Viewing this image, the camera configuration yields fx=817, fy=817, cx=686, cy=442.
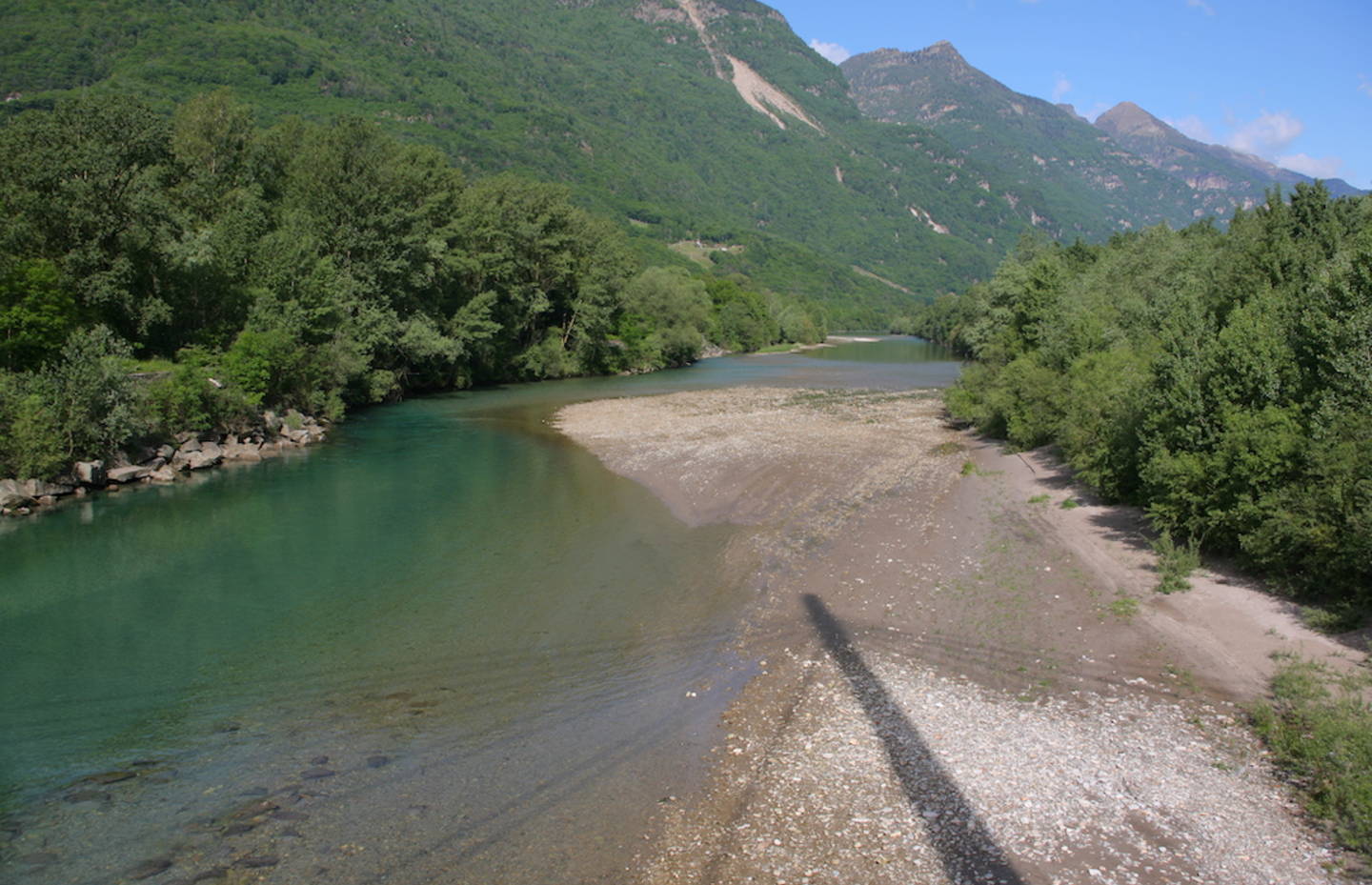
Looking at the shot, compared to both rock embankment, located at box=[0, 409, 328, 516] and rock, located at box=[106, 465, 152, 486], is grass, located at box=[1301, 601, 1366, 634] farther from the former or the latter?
rock, located at box=[106, 465, 152, 486]

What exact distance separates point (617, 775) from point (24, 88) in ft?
487

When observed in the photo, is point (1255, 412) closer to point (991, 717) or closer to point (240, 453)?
point (991, 717)

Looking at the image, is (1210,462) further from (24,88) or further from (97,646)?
(24,88)

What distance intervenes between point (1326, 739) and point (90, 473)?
3520 cm

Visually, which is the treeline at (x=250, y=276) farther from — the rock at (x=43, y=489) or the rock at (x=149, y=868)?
Answer: the rock at (x=149, y=868)

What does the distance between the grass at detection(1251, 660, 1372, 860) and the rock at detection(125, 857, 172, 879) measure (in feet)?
41.8

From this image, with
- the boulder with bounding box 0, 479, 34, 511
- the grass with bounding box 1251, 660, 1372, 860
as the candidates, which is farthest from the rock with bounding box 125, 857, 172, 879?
the boulder with bounding box 0, 479, 34, 511

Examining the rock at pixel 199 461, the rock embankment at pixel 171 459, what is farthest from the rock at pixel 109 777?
the rock at pixel 199 461

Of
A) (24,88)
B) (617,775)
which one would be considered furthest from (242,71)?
(617,775)

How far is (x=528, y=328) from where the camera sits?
78.7m

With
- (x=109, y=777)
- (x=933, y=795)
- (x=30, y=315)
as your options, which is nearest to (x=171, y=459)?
(x=30, y=315)

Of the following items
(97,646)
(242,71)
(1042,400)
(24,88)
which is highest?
(242,71)

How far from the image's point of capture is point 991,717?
12.0 m

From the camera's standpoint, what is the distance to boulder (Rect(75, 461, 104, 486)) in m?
29.2
